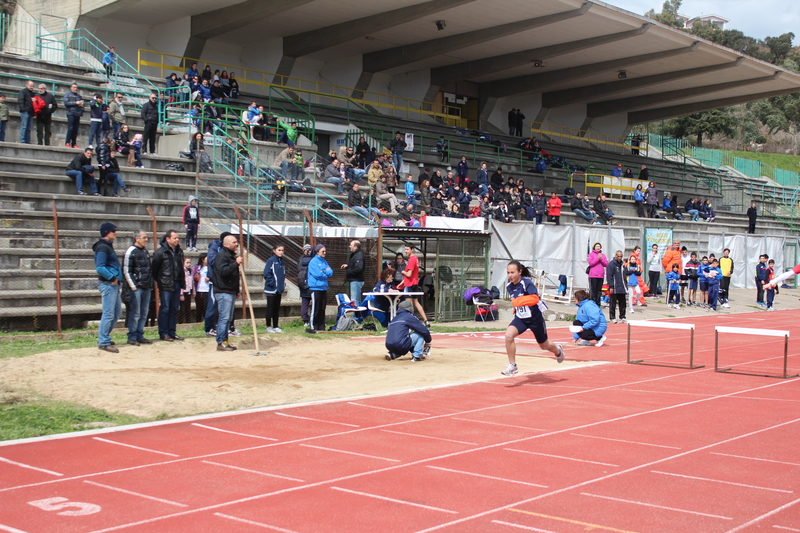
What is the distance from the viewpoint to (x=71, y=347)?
43.1 ft

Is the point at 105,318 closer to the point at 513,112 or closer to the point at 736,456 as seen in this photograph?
the point at 736,456

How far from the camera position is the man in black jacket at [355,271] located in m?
18.1

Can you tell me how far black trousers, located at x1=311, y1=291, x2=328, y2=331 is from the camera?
1684 cm

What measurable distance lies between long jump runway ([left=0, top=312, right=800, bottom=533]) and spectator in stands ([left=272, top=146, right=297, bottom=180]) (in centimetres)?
1517

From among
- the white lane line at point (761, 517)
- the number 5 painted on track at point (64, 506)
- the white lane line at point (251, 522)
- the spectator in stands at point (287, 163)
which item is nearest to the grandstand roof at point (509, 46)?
the spectator in stands at point (287, 163)

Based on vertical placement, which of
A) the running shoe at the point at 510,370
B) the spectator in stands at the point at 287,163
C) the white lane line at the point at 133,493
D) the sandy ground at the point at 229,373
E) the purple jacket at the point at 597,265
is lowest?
the white lane line at the point at 133,493

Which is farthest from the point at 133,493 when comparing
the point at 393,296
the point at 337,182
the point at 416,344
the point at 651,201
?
the point at 651,201

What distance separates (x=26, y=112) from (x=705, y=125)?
64006mm

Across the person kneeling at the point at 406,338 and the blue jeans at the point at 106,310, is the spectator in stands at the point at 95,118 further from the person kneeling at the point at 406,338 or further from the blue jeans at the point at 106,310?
the person kneeling at the point at 406,338

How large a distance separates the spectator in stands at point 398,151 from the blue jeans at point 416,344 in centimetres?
1829

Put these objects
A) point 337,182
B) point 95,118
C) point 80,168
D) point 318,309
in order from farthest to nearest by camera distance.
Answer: point 337,182
point 95,118
point 80,168
point 318,309

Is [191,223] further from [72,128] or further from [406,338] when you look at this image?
[406,338]

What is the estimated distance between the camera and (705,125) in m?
71.7

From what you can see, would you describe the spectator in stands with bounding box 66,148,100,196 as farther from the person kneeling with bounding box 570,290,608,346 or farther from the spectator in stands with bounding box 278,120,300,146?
the person kneeling with bounding box 570,290,608,346
